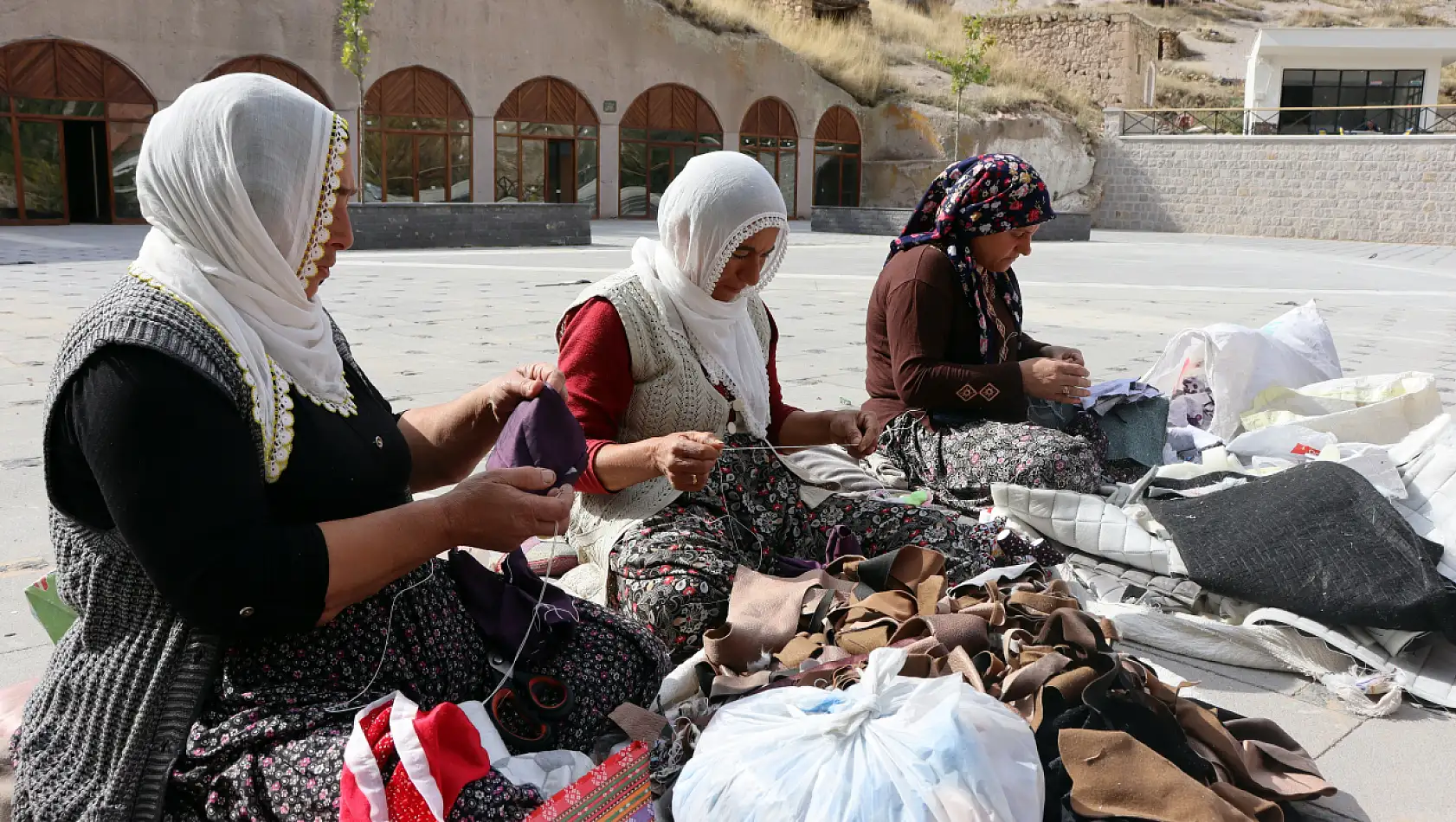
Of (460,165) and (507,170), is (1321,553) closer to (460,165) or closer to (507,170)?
(460,165)

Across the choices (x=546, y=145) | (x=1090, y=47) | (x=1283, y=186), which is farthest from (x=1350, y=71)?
(x=546, y=145)

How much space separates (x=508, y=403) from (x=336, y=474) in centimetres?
47

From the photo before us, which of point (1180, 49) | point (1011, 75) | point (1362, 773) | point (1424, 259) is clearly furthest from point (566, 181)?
point (1180, 49)

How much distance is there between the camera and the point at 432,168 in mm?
24250

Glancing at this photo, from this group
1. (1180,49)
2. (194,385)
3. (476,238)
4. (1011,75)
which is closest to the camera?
(194,385)

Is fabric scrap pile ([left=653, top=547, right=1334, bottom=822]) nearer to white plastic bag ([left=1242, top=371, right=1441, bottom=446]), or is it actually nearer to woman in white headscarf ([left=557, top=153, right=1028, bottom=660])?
woman in white headscarf ([left=557, top=153, right=1028, bottom=660])

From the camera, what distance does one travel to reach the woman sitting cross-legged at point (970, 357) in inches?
146

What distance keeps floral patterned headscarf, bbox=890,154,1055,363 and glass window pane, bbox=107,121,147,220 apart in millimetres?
20562

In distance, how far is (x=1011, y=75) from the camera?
104 feet

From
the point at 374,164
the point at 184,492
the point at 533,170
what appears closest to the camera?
the point at 184,492

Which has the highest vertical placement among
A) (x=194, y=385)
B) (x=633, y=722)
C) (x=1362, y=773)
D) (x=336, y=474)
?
(x=194, y=385)

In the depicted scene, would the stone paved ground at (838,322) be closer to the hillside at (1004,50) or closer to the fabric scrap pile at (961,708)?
the fabric scrap pile at (961,708)

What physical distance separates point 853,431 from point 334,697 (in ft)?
5.29

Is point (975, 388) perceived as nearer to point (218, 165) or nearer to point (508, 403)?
point (508, 403)
